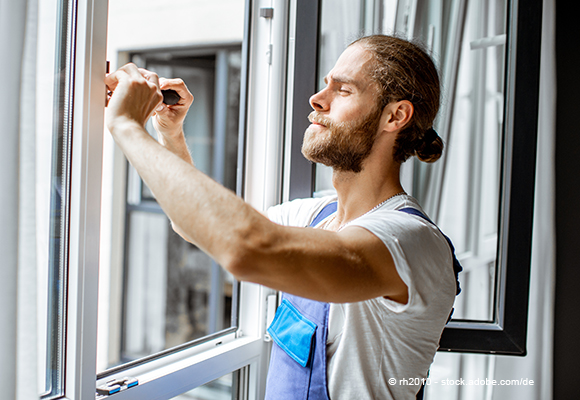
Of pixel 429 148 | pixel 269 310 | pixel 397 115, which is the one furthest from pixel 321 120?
pixel 269 310

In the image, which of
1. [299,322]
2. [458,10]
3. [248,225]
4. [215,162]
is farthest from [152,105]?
[215,162]

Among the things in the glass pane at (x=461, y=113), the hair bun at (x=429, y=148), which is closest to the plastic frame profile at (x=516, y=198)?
the glass pane at (x=461, y=113)

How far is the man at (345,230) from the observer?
67cm

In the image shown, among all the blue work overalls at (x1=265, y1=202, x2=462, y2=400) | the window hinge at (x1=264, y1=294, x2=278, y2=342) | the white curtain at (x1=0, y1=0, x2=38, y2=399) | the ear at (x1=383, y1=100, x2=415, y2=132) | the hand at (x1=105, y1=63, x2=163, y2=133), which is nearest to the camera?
the white curtain at (x1=0, y1=0, x2=38, y2=399)

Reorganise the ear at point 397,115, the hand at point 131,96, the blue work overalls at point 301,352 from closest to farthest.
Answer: the hand at point 131,96
the blue work overalls at point 301,352
the ear at point 397,115

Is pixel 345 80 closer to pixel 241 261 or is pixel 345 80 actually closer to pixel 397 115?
pixel 397 115

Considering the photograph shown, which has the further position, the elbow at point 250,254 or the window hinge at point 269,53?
the window hinge at point 269,53

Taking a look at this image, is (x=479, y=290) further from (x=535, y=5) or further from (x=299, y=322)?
(x=535, y=5)

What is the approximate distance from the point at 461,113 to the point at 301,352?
0.90m

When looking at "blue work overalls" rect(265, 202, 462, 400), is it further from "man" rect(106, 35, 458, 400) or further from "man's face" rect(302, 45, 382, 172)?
"man's face" rect(302, 45, 382, 172)

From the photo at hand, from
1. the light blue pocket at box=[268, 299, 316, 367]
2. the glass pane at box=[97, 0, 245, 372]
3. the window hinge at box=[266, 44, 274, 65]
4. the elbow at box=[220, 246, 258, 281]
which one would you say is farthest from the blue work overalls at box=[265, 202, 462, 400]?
the glass pane at box=[97, 0, 245, 372]

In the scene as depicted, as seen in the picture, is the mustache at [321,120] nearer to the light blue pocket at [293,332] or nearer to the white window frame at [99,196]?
the white window frame at [99,196]

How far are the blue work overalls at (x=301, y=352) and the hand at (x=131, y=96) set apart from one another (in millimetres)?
564

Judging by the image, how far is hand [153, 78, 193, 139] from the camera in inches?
39.8
